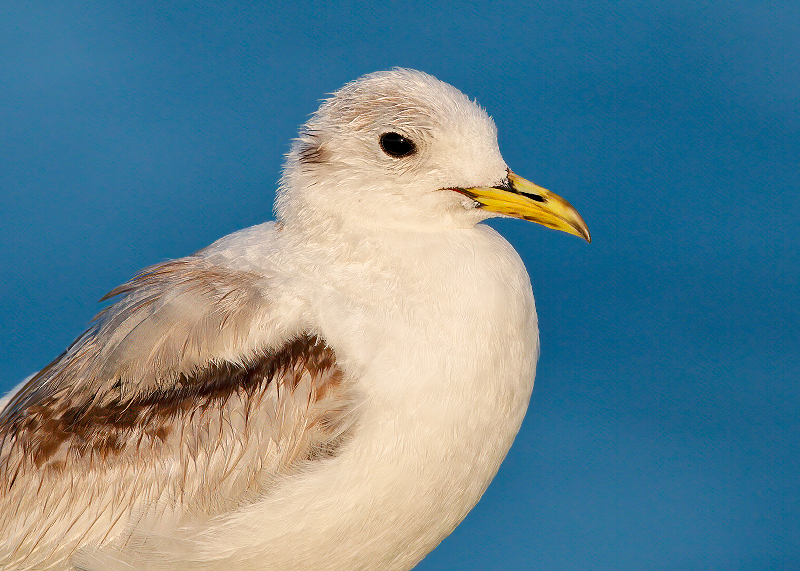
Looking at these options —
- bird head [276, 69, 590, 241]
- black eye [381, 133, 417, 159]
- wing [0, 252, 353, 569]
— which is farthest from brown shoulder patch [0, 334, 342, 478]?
black eye [381, 133, 417, 159]

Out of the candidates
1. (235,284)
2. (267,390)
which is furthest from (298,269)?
(267,390)

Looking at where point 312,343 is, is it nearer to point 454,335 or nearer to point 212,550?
point 454,335

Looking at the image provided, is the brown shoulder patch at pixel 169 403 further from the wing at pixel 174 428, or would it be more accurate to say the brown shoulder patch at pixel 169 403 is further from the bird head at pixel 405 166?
the bird head at pixel 405 166

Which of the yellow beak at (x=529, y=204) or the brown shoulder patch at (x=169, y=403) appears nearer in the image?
the brown shoulder patch at (x=169, y=403)

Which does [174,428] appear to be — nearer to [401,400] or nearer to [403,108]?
[401,400]

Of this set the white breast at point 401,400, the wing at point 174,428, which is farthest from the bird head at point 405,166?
the wing at point 174,428

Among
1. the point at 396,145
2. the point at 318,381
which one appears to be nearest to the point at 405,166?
the point at 396,145

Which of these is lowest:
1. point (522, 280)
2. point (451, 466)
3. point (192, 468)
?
point (192, 468)
